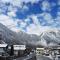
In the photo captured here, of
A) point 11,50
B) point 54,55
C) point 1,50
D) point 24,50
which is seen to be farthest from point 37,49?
point 1,50

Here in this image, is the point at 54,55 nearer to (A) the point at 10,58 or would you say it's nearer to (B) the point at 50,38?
(A) the point at 10,58

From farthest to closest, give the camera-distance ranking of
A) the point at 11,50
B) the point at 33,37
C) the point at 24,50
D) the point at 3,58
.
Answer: the point at 33,37, the point at 24,50, the point at 11,50, the point at 3,58

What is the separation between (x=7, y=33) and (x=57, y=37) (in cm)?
767

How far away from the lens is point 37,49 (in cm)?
1573

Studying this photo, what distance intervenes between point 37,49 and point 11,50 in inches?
202

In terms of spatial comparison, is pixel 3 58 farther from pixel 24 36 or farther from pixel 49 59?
pixel 24 36

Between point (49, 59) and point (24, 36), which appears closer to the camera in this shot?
point (49, 59)

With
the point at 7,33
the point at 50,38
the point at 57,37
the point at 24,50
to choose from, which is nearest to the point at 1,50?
the point at 24,50

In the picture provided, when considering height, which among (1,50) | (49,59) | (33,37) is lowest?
(49,59)

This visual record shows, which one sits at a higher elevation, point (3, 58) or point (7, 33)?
point (7, 33)

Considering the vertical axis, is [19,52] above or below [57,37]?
below

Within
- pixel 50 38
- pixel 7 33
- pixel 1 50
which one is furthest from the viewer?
pixel 50 38

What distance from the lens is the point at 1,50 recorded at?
33.1 feet

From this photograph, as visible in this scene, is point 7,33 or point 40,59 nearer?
point 40,59
